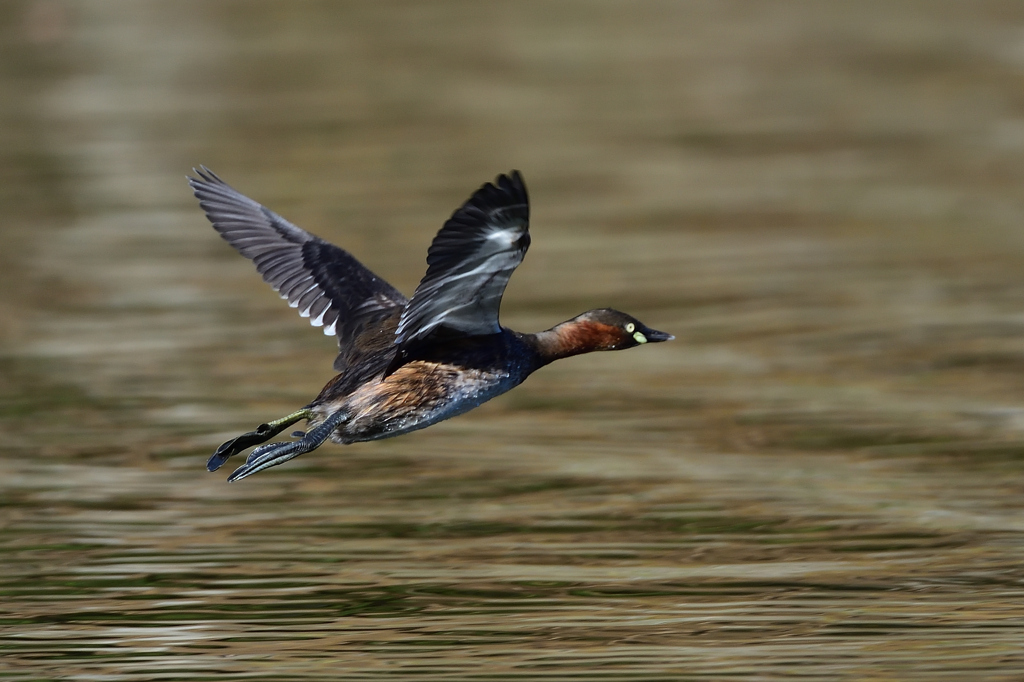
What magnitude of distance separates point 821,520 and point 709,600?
4.74 ft

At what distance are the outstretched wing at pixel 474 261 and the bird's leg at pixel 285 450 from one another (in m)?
0.57

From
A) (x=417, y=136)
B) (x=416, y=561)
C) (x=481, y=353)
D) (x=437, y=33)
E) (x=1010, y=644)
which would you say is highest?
(x=437, y=33)

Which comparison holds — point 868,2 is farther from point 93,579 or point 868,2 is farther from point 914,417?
point 93,579

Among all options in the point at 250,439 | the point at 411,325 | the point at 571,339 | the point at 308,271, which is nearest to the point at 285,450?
the point at 250,439

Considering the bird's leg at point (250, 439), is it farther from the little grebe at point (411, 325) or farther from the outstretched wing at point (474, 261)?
the outstretched wing at point (474, 261)

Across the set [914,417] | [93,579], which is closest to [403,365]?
[93,579]

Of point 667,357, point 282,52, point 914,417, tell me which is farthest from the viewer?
point 282,52

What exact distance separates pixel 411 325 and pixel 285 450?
2.75 ft

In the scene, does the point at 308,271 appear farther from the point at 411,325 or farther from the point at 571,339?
the point at 411,325

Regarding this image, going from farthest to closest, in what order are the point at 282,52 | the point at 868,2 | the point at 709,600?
the point at 868,2 < the point at 282,52 < the point at 709,600

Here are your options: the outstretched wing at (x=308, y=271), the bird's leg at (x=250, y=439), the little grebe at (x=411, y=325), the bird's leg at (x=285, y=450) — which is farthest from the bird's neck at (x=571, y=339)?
the bird's leg at (x=250, y=439)

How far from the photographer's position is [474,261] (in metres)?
7.84

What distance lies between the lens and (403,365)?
8.82 metres

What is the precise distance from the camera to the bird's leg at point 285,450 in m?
8.50
